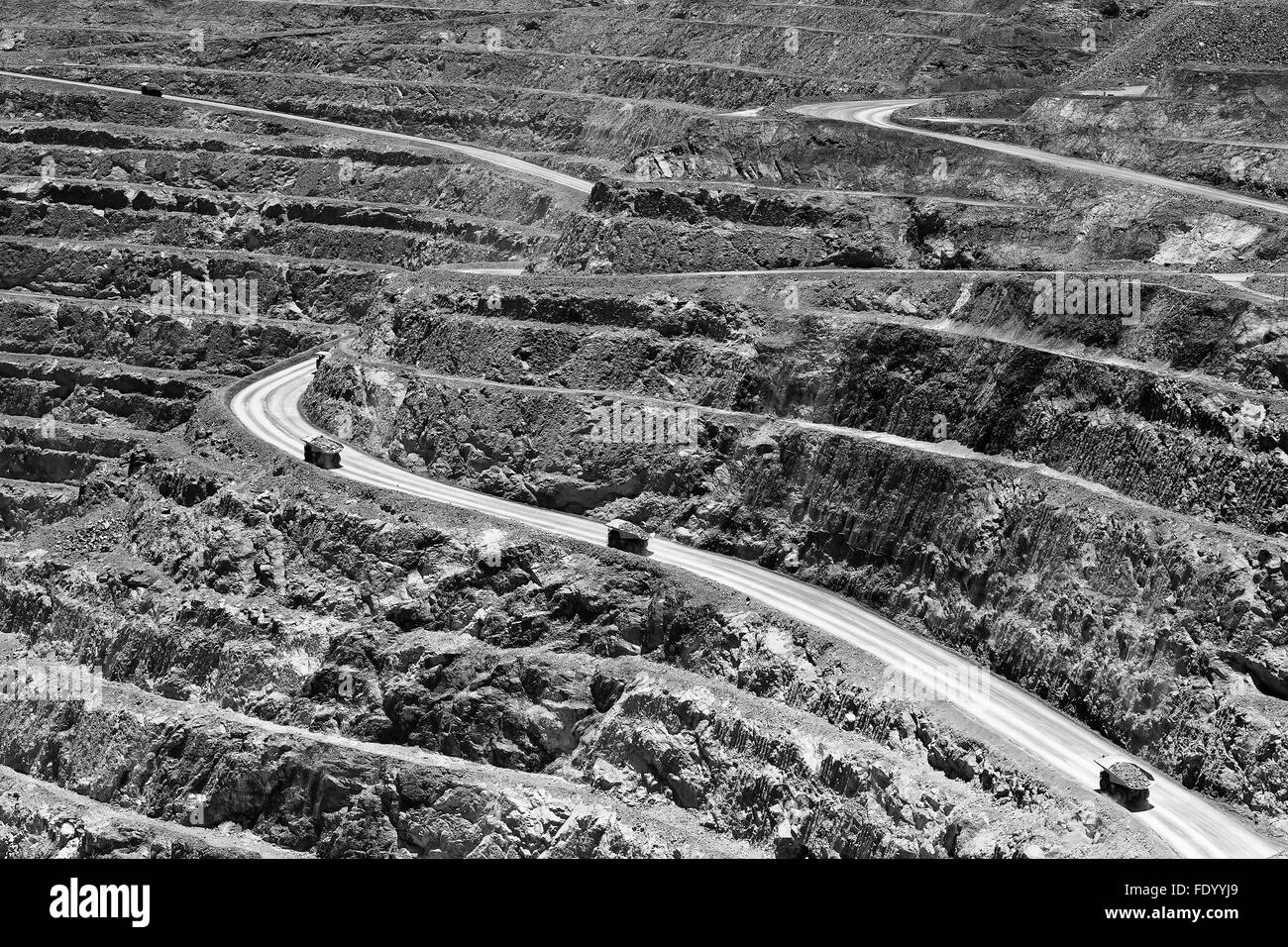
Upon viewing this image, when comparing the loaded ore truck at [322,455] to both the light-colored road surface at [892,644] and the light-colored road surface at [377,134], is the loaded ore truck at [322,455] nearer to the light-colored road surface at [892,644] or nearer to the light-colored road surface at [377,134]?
the light-colored road surface at [892,644]

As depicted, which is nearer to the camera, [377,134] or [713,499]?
[713,499]

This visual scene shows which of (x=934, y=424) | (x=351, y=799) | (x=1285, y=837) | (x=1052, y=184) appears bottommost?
(x=351, y=799)

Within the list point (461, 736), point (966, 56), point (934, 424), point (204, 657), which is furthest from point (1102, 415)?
point (966, 56)

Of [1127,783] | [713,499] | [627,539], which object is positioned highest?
[713,499]

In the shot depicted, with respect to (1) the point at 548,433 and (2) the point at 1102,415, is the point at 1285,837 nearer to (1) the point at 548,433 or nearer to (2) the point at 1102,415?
(2) the point at 1102,415

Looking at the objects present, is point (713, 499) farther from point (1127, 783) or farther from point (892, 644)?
point (1127, 783)

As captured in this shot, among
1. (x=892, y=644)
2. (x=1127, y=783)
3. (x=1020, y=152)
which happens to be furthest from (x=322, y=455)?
(x=1127, y=783)
